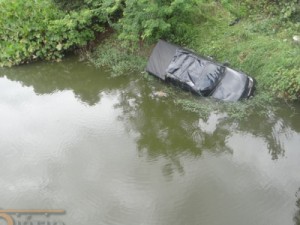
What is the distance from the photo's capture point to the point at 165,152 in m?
7.61

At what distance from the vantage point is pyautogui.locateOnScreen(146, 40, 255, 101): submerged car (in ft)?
28.1

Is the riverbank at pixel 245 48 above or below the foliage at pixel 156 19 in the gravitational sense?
below

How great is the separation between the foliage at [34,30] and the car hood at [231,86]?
485cm

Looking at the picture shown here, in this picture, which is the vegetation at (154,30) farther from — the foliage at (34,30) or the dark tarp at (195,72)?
the dark tarp at (195,72)

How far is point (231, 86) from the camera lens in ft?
28.3

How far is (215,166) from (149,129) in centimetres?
196

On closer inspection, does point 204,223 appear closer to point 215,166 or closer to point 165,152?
point 215,166

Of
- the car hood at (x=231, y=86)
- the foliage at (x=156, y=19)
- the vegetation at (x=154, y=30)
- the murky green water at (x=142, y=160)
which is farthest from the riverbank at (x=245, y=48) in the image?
the murky green water at (x=142, y=160)

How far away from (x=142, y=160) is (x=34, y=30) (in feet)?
20.4

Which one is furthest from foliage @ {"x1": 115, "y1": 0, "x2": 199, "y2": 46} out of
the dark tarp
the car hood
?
the car hood

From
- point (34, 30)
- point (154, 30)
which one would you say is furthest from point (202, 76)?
point (34, 30)

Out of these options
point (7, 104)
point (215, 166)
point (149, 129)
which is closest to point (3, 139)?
point (7, 104)

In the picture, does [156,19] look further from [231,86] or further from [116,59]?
[231,86]

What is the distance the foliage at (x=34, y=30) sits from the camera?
10898 mm
